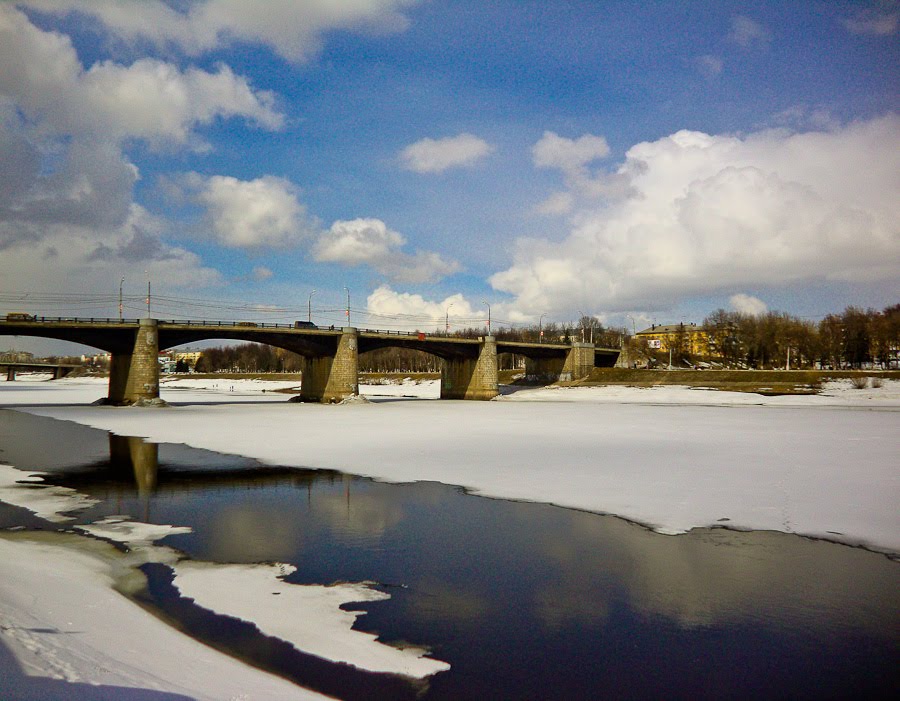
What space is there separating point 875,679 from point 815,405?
224 feet

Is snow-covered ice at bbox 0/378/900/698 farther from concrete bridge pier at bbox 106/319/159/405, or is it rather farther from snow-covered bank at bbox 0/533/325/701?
concrete bridge pier at bbox 106/319/159/405

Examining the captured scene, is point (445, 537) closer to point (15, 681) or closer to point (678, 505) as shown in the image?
point (678, 505)

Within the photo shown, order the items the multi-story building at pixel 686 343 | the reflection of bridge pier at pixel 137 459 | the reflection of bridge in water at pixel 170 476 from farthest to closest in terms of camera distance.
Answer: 1. the multi-story building at pixel 686 343
2. the reflection of bridge pier at pixel 137 459
3. the reflection of bridge in water at pixel 170 476

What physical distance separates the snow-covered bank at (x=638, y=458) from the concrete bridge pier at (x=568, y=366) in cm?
6518

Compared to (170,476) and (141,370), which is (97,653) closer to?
(170,476)

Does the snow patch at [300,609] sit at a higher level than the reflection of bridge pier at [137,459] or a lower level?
higher

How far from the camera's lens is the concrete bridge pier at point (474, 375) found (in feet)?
320

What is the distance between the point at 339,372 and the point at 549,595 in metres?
71.9

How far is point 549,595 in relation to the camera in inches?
404

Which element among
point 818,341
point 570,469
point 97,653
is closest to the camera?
point 97,653

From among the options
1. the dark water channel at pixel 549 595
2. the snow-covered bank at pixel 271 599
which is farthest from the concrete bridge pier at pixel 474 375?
the snow-covered bank at pixel 271 599

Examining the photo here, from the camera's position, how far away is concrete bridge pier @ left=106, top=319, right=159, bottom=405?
66625 mm

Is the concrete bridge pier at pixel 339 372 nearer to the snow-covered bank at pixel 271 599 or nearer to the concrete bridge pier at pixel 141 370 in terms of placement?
the concrete bridge pier at pixel 141 370

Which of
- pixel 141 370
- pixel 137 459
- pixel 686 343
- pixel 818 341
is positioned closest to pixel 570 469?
pixel 137 459
